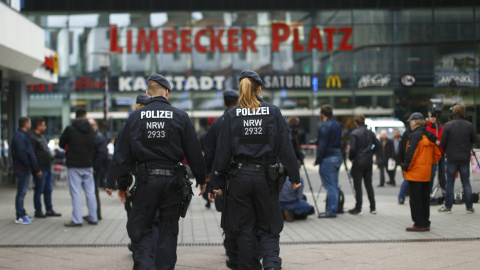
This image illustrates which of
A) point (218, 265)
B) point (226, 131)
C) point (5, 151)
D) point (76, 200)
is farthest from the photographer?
point (5, 151)

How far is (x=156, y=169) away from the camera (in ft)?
17.0

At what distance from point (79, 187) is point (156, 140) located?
463cm

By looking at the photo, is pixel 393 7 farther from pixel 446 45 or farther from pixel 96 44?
pixel 96 44

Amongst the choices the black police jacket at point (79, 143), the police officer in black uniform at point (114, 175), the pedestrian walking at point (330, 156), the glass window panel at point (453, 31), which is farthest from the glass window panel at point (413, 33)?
the police officer in black uniform at point (114, 175)

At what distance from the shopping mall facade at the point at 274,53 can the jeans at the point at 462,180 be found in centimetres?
2152

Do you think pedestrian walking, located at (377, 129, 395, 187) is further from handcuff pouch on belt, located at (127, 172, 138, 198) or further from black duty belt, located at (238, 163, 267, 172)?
handcuff pouch on belt, located at (127, 172, 138, 198)

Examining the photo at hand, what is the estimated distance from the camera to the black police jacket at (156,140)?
17.1 feet

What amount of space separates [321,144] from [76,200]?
400 centimetres

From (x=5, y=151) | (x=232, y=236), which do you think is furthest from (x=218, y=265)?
(x=5, y=151)

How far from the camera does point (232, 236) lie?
615 cm

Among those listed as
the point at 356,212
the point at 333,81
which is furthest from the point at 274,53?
the point at 356,212

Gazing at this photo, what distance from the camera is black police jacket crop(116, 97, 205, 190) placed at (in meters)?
5.23

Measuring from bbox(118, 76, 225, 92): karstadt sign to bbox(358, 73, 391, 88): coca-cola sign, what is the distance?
7.36 metres

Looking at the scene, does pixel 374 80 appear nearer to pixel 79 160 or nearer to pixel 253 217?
pixel 79 160
